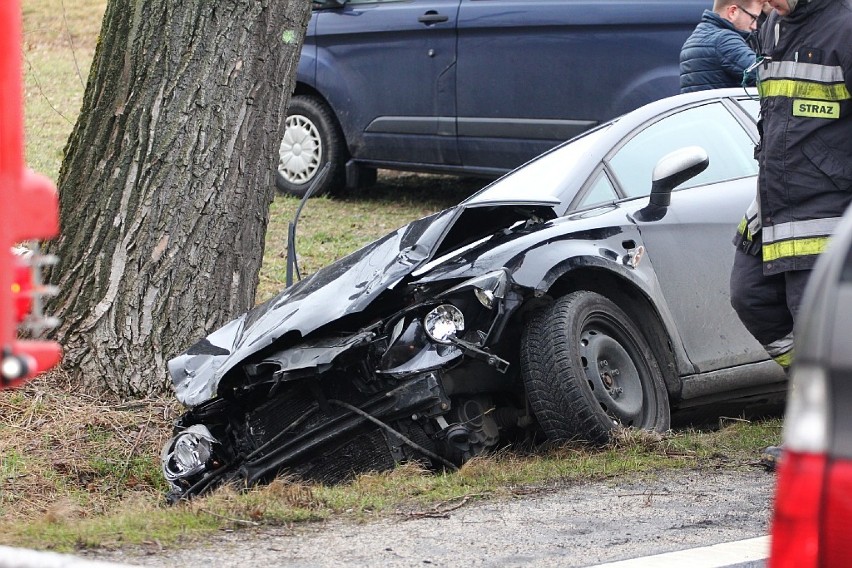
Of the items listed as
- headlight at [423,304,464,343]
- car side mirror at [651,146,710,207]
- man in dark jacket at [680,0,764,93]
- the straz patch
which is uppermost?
man in dark jacket at [680,0,764,93]

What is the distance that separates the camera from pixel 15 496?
492 centimetres

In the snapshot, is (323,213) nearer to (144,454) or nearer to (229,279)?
(229,279)

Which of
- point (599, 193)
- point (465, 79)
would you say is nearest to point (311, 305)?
point (599, 193)

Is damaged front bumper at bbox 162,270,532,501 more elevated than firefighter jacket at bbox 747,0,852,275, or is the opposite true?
firefighter jacket at bbox 747,0,852,275

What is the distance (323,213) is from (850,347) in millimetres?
7801

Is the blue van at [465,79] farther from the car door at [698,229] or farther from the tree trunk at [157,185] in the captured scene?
the tree trunk at [157,185]

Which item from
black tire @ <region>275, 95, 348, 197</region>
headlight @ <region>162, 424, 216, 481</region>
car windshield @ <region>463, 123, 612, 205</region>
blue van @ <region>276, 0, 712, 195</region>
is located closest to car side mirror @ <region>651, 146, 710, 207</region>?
car windshield @ <region>463, 123, 612, 205</region>

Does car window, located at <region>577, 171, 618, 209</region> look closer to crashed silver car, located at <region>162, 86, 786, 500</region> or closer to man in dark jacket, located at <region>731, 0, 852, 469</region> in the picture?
crashed silver car, located at <region>162, 86, 786, 500</region>

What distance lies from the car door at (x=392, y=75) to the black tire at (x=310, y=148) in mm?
133

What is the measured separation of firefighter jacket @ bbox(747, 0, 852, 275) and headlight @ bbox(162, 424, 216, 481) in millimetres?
2165

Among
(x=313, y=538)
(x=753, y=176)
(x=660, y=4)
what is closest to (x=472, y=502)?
(x=313, y=538)

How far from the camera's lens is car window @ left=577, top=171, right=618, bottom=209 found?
16.6 feet

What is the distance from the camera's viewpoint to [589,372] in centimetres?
455

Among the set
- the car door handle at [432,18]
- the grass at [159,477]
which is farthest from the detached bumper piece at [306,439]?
the car door handle at [432,18]
